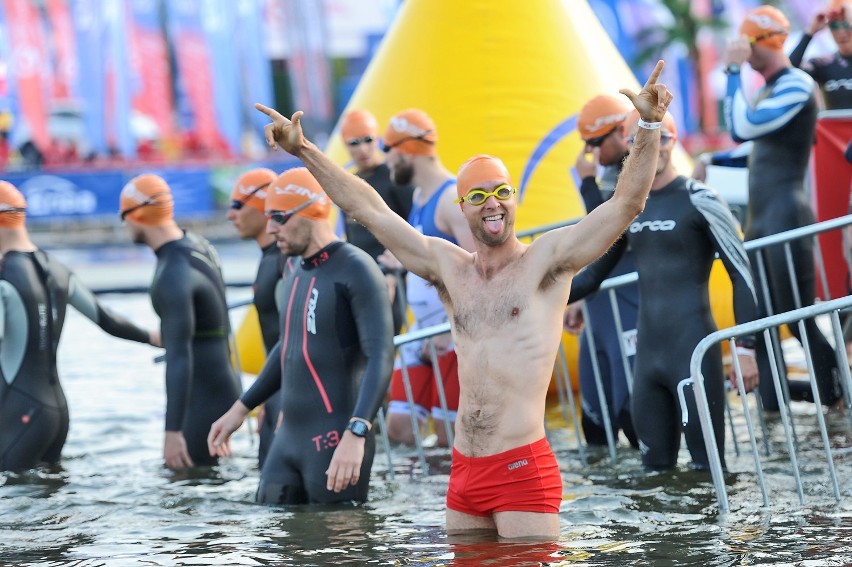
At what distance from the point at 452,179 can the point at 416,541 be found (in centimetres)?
314

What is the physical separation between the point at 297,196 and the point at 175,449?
2008mm

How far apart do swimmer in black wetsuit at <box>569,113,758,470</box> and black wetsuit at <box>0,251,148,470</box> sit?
330 centimetres

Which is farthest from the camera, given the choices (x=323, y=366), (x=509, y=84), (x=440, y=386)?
(x=509, y=84)

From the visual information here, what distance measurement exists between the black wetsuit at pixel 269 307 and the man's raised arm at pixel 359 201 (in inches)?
91.8

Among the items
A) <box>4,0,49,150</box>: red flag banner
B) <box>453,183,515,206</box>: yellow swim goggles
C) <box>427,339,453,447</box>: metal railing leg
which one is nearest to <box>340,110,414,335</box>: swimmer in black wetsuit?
<box>427,339,453,447</box>: metal railing leg

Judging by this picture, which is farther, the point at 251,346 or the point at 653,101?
the point at 251,346

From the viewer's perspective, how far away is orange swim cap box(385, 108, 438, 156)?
345 inches

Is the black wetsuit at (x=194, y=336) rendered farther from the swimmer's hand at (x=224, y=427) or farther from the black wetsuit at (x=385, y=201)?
the black wetsuit at (x=385, y=201)

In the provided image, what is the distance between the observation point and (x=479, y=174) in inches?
208

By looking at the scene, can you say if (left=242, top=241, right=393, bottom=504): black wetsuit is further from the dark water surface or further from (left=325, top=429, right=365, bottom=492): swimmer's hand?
(left=325, top=429, right=365, bottom=492): swimmer's hand

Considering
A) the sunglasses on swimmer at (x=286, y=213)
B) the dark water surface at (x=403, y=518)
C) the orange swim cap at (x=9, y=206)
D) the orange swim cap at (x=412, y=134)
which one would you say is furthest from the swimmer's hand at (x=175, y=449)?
the orange swim cap at (x=412, y=134)

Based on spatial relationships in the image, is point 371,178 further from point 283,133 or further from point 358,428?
point 283,133

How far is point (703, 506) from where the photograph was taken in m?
6.64

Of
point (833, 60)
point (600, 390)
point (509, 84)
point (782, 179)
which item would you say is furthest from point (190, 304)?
point (833, 60)
